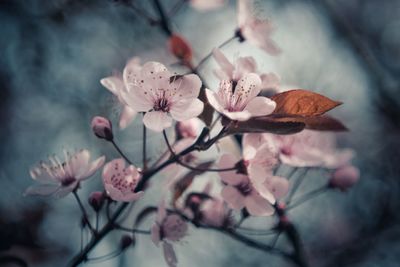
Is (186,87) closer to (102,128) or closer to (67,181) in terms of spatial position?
(102,128)

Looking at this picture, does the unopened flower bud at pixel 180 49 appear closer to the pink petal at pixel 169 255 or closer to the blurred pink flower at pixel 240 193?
the blurred pink flower at pixel 240 193

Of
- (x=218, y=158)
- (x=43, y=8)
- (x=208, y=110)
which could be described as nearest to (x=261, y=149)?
(x=218, y=158)

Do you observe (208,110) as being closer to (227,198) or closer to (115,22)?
(227,198)

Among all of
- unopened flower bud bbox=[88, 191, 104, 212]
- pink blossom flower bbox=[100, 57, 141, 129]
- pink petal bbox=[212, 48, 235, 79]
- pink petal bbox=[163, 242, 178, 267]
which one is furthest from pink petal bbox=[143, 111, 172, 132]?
pink petal bbox=[163, 242, 178, 267]

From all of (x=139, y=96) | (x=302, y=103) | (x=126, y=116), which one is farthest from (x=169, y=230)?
(x=302, y=103)

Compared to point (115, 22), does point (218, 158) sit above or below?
below

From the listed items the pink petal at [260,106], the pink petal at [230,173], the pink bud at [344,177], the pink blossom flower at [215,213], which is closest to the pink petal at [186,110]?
the pink petal at [260,106]
